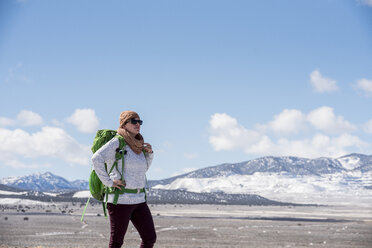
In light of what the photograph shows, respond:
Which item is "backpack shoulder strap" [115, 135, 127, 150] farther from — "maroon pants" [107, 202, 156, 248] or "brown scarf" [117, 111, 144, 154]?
"maroon pants" [107, 202, 156, 248]

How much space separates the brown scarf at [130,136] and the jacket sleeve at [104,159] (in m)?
0.17

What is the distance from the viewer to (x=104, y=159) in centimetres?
544

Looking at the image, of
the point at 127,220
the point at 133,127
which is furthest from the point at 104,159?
the point at 127,220

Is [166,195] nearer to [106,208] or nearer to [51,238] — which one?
[51,238]

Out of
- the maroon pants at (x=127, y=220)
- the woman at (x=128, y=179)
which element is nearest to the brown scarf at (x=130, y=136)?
the woman at (x=128, y=179)

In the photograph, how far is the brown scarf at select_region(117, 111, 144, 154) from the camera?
18.3 ft

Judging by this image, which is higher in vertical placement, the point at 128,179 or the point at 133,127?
the point at 133,127

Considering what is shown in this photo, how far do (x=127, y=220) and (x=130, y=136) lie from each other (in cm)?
92

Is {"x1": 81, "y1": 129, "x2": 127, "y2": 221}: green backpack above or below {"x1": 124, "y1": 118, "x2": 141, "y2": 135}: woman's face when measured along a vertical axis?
below

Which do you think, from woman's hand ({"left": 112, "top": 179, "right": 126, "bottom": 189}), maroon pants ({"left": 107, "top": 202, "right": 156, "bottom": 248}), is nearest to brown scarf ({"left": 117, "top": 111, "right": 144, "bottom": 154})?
woman's hand ({"left": 112, "top": 179, "right": 126, "bottom": 189})

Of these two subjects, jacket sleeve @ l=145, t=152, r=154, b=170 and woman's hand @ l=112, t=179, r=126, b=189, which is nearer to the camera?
woman's hand @ l=112, t=179, r=126, b=189

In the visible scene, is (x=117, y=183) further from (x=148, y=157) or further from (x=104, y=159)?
(x=148, y=157)

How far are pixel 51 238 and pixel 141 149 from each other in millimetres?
18299

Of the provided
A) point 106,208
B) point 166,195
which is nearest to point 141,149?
point 106,208
